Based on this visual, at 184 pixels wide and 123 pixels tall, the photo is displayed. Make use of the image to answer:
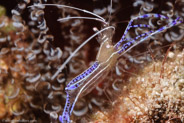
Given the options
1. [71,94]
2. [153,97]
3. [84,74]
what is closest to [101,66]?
[84,74]

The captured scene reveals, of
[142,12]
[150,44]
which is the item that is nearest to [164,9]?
[142,12]

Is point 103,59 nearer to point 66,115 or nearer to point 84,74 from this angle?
point 84,74

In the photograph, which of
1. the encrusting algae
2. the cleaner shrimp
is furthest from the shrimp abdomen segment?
the encrusting algae

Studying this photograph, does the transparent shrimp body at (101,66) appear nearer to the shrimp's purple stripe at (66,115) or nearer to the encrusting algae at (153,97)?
the shrimp's purple stripe at (66,115)

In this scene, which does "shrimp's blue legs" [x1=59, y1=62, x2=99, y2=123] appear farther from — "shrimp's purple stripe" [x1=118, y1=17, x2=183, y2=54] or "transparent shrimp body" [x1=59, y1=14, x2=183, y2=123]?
"shrimp's purple stripe" [x1=118, y1=17, x2=183, y2=54]

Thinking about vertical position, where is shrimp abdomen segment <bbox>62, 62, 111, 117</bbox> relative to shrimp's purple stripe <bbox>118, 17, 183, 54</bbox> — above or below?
below

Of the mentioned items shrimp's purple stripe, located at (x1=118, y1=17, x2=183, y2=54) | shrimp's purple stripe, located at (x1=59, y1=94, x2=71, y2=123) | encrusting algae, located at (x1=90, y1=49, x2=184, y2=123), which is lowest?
shrimp's purple stripe, located at (x1=59, y1=94, x2=71, y2=123)

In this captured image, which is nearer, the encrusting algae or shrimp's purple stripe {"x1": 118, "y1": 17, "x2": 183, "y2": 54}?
the encrusting algae
